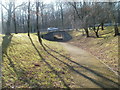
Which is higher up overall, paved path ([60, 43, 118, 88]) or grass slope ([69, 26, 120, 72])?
grass slope ([69, 26, 120, 72])

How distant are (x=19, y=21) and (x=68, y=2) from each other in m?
39.0

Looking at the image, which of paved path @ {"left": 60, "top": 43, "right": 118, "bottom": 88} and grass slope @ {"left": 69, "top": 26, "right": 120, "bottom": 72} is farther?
grass slope @ {"left": 69, "top": 26, "right": 120, "bottom": 72}

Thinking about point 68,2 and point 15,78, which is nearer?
point 15,78

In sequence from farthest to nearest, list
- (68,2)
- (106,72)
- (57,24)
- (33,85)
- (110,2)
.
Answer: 1. (57,24)
2. (68,2)
3. (110,2)
4. (106,72)
5. (33,85)

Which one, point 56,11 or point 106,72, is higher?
point 56,11

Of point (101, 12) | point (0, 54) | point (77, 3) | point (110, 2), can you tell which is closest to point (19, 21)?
point (77, 3)

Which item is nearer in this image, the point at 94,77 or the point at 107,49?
the point at 94,77

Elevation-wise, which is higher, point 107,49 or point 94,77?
point 107,49

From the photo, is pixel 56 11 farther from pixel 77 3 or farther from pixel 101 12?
pixel 101 12

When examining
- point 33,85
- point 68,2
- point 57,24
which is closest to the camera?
point 33,85

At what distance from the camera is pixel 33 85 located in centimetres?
610

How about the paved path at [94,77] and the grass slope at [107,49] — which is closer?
the paved path at [94,77]

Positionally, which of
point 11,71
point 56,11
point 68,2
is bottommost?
point 11,71

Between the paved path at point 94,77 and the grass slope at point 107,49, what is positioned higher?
the grass slope at point 107,49
